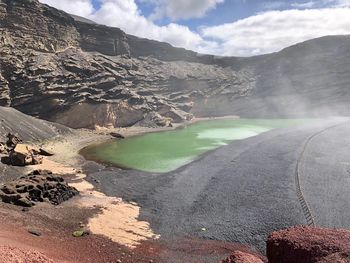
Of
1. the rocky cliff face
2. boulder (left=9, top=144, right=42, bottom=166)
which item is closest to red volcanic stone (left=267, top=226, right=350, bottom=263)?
boulder (left=9, top=144, right=42, bottom=166)

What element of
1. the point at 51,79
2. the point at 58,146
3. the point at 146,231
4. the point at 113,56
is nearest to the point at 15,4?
the point at 51,79

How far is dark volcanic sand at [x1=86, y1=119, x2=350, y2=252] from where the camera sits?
2386 cm

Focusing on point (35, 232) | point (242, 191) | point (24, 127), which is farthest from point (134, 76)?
point (35, 232)

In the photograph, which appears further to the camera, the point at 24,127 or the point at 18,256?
the point at 24,127

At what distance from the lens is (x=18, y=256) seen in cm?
1419

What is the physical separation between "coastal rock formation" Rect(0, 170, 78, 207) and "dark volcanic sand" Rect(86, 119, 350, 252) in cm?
442

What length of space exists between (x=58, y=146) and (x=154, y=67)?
50.5 meters

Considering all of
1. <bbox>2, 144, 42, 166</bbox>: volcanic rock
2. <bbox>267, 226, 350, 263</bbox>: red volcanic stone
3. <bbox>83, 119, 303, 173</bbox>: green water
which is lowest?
<bbox>83, 119, 303, 173</bbox>: green water

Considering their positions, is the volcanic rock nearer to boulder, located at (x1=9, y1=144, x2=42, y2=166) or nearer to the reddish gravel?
boulder, located at (x1=9, y1=144, x2=42, y2=166)

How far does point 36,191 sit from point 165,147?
94.3 feet

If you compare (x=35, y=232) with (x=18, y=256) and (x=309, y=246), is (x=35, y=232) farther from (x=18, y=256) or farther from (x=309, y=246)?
(x=309, y=246)

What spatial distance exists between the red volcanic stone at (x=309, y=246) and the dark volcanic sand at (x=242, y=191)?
7.75 m

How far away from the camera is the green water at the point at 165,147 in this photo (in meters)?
44.3

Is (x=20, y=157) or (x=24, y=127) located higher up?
(x=24, y=127)
